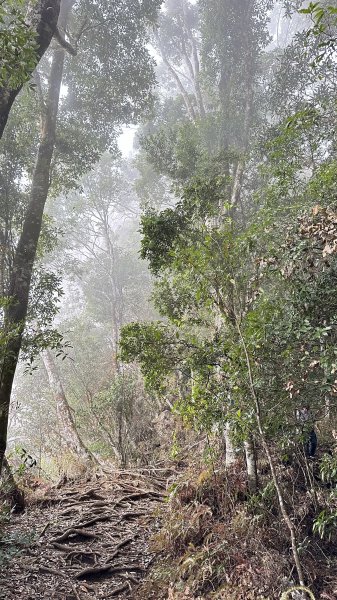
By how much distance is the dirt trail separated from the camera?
4398 millimetres

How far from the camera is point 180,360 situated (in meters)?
4.92

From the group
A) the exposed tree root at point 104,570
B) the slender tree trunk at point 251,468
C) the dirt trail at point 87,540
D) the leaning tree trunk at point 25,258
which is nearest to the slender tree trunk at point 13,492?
the dirt trail at point 87,540

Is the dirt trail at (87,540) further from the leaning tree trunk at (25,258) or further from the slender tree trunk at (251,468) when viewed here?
the slender tree trunk at (251,468)

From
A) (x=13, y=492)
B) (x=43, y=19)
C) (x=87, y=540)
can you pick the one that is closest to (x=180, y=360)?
(x=87, y=540)

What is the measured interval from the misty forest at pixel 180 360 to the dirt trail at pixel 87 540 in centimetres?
3

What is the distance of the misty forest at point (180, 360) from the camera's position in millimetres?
3793

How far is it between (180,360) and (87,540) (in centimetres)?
314

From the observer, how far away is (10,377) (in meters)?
5.20

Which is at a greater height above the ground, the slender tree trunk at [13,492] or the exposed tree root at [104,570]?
the slender tree trunk at [13,492]

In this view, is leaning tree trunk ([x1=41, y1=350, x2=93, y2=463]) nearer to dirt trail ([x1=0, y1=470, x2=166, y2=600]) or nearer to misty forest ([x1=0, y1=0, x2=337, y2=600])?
misty forest ([x1=0, y1=0, x2=337, y2=600])

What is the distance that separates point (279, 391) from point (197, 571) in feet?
8.18

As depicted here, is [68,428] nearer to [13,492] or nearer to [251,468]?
[13,492]

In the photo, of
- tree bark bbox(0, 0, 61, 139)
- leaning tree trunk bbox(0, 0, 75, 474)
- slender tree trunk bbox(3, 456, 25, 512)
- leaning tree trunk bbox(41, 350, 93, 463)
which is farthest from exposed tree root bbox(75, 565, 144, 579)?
tree bark bbox(0, 0, 61, 139)

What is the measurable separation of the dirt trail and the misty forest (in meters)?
0.03
